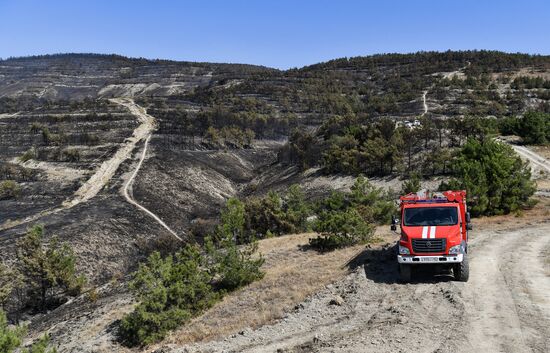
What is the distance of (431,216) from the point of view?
14.8 m

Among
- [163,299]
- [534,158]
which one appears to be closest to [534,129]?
[534,158]

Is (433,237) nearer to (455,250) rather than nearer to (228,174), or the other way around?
(455,250)

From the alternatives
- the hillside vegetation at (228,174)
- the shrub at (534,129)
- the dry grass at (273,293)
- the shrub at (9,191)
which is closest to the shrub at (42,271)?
the hillside vegetation at (228,174)

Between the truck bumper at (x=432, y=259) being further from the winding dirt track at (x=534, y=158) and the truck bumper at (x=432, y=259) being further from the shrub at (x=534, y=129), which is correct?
the shrub at (x=534, y=129)

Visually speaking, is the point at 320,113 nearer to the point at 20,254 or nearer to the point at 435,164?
the point at 435,164

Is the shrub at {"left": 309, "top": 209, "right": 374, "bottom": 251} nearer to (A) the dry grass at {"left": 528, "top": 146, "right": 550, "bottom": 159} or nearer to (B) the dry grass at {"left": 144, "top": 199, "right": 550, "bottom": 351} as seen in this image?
(B) the dry grass at {"left": 144, "top": 199, "right": 550, "bottom": 351}

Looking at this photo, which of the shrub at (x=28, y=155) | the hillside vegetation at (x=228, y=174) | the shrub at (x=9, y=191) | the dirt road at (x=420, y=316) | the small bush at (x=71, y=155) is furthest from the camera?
the shrub at (x=28, y=155)

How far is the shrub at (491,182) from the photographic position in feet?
84.2

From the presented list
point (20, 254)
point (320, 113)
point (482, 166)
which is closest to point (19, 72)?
point (320, 113)

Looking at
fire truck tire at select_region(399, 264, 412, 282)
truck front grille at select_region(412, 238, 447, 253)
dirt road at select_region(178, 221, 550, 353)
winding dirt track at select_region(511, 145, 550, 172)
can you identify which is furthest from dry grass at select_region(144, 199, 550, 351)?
winding dirt track at select_region(511, 145, 550, 172)

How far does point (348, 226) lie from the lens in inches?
804

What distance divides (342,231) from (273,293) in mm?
5753

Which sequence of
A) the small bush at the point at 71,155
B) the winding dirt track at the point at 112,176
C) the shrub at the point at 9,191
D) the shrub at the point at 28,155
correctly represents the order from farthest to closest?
the shrub at the point at 28,155 < the small bush at the point at 71,155 < the shrub at the point at 9,191 < the winding dirt track at the point at 112,176

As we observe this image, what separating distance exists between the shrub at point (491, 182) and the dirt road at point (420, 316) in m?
8.90
